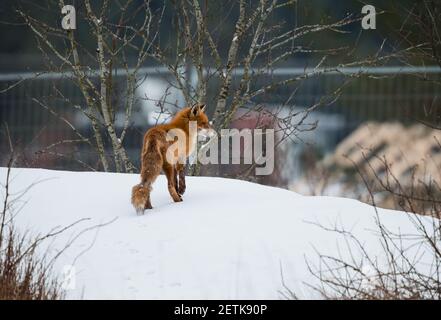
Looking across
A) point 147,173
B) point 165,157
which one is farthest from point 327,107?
point 147,173

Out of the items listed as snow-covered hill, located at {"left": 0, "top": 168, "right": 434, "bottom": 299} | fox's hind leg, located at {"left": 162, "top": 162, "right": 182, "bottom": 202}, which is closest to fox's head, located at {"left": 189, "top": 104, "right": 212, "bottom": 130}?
snow-covered hill, located at {"left": 0, "top": 168, "right": 434, "bottom": 299}

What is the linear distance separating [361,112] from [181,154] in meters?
7.01

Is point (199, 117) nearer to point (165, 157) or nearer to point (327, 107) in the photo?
point (165, 157)

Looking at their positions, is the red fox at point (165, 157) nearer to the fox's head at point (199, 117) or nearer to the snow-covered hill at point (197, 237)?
the fox's head at point (199, 117)

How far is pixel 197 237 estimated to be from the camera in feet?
19.6

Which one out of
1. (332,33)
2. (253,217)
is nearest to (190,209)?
(253,217)

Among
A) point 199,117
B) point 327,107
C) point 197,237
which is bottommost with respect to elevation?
point 197,237

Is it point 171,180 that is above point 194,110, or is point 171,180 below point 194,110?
below

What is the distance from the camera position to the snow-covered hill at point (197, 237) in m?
5.20

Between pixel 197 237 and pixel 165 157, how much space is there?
159 centimetres

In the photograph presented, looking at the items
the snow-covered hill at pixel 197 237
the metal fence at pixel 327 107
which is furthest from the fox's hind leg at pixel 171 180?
the metal fence at pixel 327 107

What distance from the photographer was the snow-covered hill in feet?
17.1

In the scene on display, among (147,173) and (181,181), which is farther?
(181,181)
